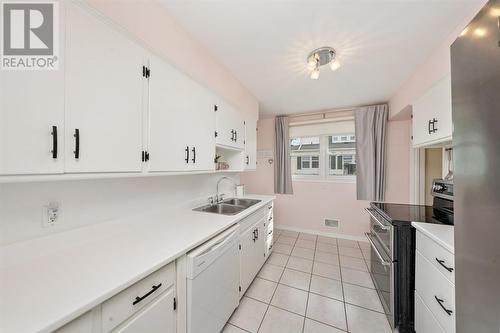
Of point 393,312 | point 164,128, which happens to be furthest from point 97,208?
point 393,312

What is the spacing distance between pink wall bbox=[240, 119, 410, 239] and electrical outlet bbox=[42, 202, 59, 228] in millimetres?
3302

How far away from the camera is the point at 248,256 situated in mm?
1889

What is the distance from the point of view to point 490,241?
57 cm

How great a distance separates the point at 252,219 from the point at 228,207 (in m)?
0.45

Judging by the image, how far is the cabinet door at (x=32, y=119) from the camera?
67 cm

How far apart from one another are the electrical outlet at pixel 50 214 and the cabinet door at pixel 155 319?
0.69m

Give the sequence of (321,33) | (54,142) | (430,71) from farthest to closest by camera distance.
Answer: (430,71) → (321,33) → (54,142)

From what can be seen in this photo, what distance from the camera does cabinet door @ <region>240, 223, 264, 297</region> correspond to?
1776 millimetres

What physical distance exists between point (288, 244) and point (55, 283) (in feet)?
9.70

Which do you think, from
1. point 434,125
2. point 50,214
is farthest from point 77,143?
point 434,125

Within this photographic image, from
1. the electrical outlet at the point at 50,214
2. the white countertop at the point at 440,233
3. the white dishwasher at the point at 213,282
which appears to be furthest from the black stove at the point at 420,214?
the electrical outlet at the point at 50,214

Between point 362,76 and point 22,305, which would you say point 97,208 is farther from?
point 362,76

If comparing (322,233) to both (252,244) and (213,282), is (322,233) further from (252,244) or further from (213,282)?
(213,282)

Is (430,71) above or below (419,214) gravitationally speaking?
above
